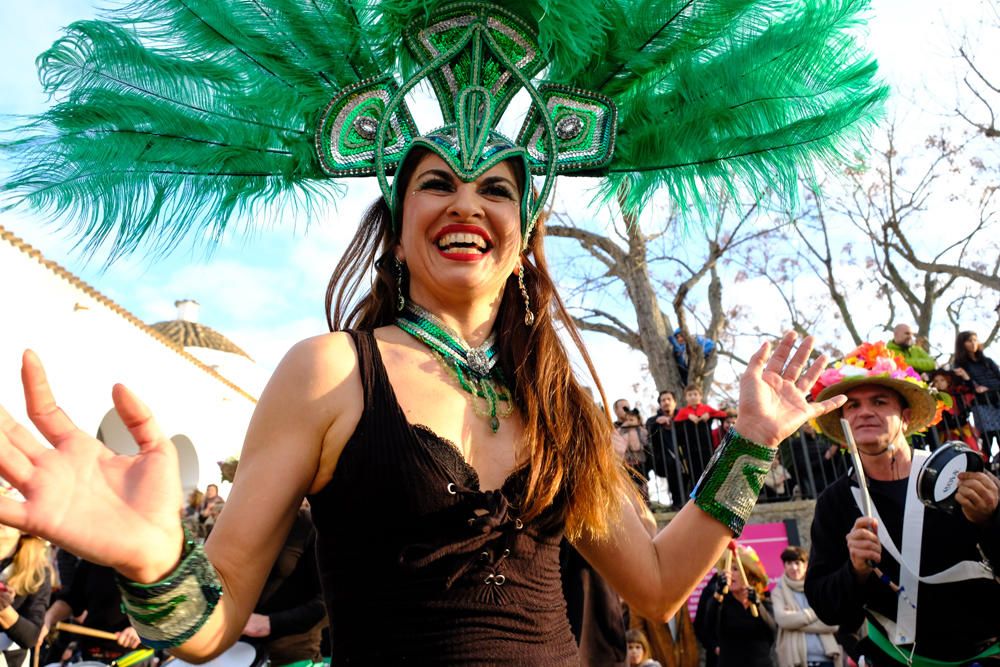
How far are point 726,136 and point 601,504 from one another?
3.83ft

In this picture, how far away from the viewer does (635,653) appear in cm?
630

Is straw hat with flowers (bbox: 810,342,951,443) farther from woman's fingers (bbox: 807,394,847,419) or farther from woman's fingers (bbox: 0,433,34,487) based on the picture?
woman's fingers (bbox: 0,433,34,487)

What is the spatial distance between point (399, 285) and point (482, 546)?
730 millimetres

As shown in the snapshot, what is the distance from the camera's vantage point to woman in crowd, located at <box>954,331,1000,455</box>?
837 cm

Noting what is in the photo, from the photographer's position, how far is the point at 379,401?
5.30 feet

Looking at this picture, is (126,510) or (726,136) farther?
(726,136)

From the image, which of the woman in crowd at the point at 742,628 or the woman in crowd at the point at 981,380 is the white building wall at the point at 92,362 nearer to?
the woman in crowd at the point at 742,628

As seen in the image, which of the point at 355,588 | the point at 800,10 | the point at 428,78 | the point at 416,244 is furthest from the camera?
the point at 800,10

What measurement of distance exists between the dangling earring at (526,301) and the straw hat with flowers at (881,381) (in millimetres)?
2188

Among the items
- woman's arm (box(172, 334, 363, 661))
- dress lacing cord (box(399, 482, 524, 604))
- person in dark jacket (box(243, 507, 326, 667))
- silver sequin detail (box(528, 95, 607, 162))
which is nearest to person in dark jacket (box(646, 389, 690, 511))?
person in dark jacket (box(243, 507, 326, 667))

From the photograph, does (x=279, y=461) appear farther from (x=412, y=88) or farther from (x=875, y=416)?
(x=875, y=416)

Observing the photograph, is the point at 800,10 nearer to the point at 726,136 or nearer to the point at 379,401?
the point at 726,136

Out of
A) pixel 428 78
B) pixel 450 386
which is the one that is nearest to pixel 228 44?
pixel 428 78

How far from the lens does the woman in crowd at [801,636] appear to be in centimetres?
602
